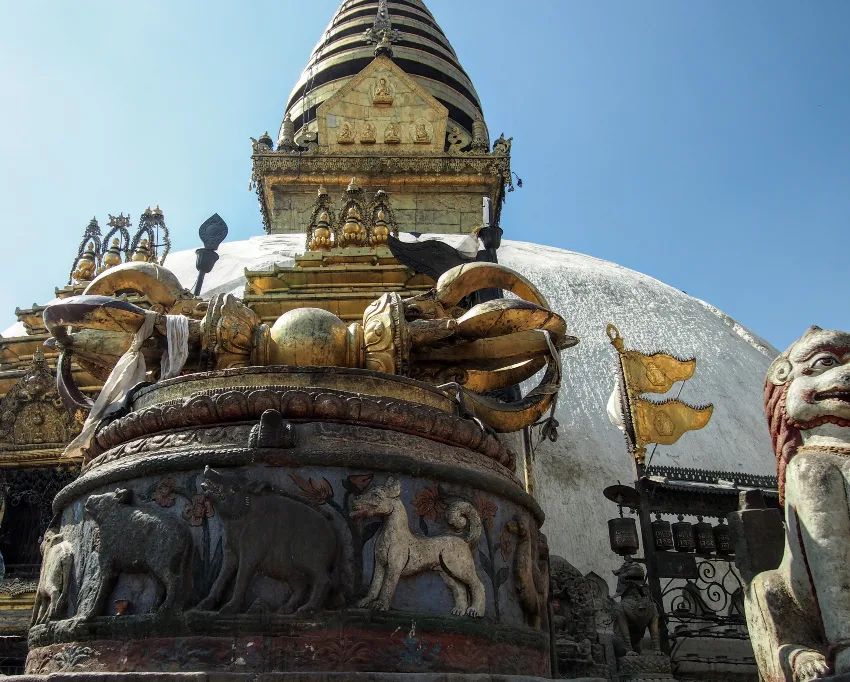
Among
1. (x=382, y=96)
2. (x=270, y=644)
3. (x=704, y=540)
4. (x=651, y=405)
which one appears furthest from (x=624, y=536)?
(x=382, y=96)

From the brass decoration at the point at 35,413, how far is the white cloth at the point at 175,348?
13.6 ft

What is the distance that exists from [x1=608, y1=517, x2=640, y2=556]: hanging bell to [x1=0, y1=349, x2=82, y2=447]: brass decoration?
5868 millimetres

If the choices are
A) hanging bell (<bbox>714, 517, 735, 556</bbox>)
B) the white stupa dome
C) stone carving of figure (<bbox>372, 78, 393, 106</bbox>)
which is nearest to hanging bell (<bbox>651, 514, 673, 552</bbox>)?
hanging bell (<bbox>714, 517, 735, 556</bbox>)

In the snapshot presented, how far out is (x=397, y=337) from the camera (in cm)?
505

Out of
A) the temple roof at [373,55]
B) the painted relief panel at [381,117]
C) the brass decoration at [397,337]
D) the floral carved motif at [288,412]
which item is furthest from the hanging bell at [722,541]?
the temple roof at [373,55]

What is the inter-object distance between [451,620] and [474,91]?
22961mm

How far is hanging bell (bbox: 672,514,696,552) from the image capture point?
683 cm

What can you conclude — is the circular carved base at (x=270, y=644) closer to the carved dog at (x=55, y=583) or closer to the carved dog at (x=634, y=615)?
the carved dog at (x=55, y=583)

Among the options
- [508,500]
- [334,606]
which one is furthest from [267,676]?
[508,500]

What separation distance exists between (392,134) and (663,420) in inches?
481

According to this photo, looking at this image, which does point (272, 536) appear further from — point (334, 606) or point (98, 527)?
point (98, 527)

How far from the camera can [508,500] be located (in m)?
4.25

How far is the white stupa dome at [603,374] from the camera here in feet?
29.9

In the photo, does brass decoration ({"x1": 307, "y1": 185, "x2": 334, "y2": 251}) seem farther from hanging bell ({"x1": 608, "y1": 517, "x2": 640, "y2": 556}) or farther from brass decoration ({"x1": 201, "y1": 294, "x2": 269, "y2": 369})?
hanging bell ({"x1": 608, "y1": 517, "x2": 640, "y2": 556})
